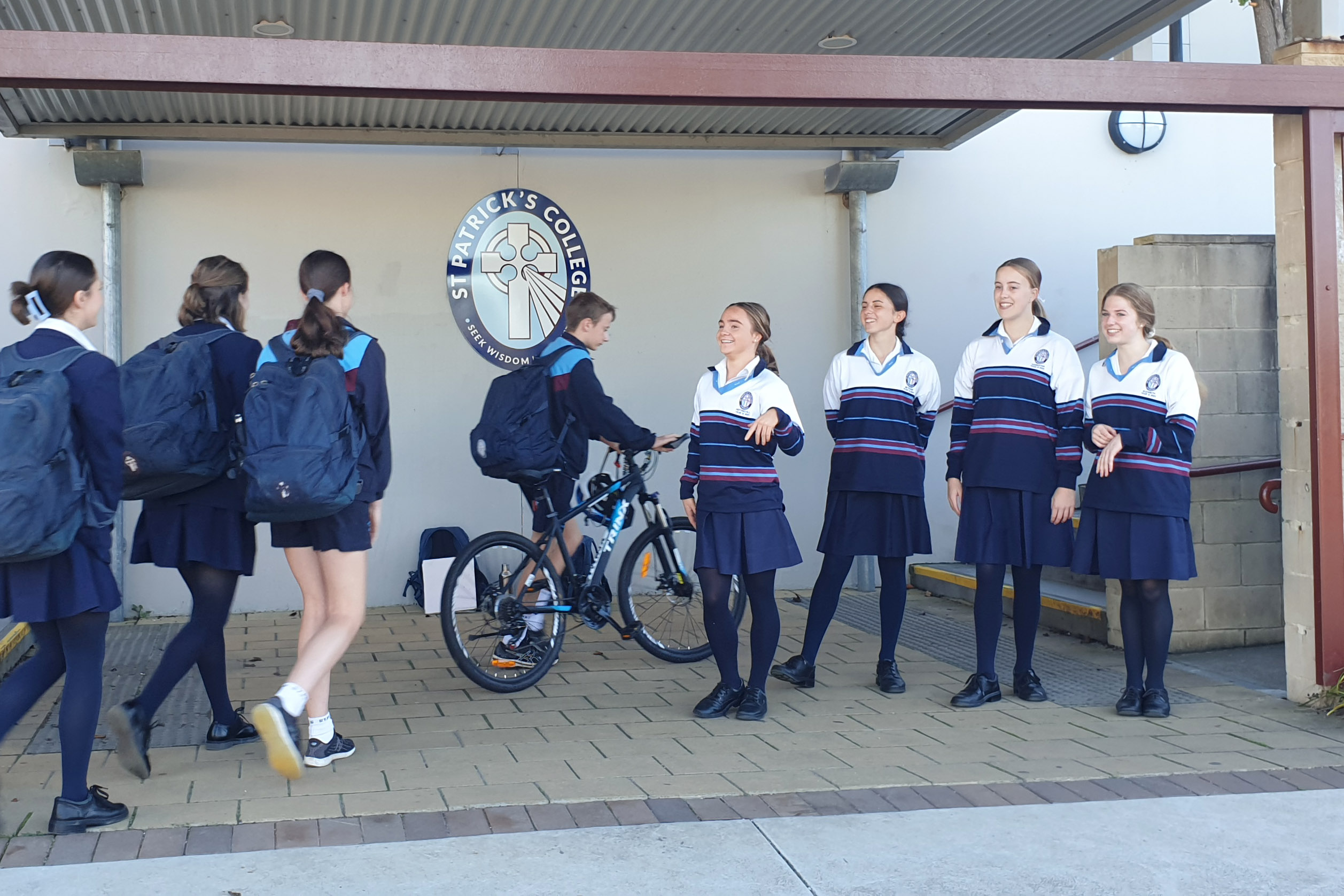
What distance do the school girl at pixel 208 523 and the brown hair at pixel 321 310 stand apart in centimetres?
26

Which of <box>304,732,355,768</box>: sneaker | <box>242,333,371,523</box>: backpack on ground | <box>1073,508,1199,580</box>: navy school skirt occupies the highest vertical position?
<box>242,333,371,523</box>: backpack on ground

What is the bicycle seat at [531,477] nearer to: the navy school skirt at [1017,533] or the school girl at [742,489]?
A: the school girl at [742,489]

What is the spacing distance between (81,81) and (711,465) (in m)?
2.46

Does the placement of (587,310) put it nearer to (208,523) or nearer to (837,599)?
(837,599)

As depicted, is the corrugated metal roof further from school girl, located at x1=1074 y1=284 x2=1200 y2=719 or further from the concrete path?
the concrete path

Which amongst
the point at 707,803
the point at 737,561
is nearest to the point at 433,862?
the point at 707,803

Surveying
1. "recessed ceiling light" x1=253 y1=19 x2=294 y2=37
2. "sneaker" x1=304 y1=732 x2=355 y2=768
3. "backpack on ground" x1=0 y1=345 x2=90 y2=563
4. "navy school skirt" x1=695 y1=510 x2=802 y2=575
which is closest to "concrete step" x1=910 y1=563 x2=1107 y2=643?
"navy school skirt" x1=695 y1=510 x2=802 y2=575

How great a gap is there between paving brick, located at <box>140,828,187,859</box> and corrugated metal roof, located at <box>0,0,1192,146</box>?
3709mm

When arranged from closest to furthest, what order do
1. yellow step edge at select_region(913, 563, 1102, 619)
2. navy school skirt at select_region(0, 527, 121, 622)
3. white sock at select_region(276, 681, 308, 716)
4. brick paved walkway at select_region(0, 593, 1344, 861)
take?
navy school skirt at select_region(0, 527, 121, 622), brick paved walkway at select_region(0, 593, 1344, 861), white sock at select_region(276, 681, 308, 716), yellow step edge at select_region(913, 563, 1102, 619)

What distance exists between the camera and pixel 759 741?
14.8 feet

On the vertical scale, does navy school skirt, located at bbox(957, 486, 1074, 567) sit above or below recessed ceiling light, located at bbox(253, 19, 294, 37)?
below

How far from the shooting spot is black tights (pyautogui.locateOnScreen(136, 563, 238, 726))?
4.16 meters

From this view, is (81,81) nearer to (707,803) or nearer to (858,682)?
(707,803)

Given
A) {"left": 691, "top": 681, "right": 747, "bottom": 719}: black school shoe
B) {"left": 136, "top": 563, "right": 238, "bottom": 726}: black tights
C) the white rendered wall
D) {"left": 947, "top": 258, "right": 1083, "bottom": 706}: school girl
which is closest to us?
{"left": 136, "top": 563, "right": 238, "bottom": 726}: black tights
